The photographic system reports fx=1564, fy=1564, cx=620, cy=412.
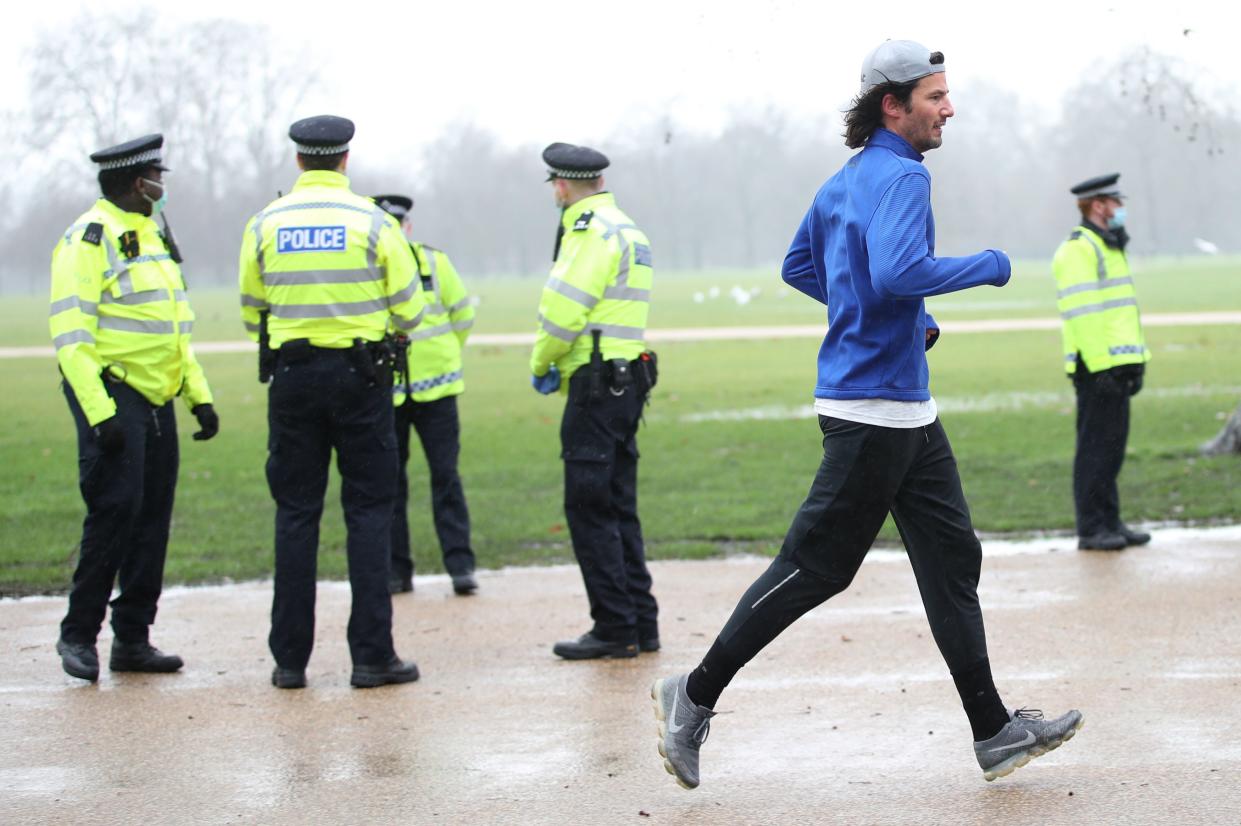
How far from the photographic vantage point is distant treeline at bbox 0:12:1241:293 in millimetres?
74562

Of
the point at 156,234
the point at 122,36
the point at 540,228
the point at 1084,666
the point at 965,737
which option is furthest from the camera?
the point at 540,228

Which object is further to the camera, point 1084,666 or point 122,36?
point 122,36

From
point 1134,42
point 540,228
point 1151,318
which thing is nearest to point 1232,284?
point 1151,318

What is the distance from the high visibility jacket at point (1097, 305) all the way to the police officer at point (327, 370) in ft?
13.6

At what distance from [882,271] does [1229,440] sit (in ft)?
28.8

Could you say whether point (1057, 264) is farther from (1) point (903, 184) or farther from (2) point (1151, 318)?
(2) point (1151, 318)

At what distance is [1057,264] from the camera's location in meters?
8.70

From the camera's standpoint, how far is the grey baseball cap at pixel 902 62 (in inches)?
168

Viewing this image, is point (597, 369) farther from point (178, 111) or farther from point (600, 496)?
point (178, 111)

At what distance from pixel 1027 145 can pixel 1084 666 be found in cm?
10853

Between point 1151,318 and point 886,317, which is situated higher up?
point 886,317

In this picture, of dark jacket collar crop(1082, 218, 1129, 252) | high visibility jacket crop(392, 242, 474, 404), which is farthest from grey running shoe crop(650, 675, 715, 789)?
dark jacket collar crop(1082, 218, 1129, 252)

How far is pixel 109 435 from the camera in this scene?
5.92 m

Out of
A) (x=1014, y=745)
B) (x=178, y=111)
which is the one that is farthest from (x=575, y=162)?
(x=178, y=111)
